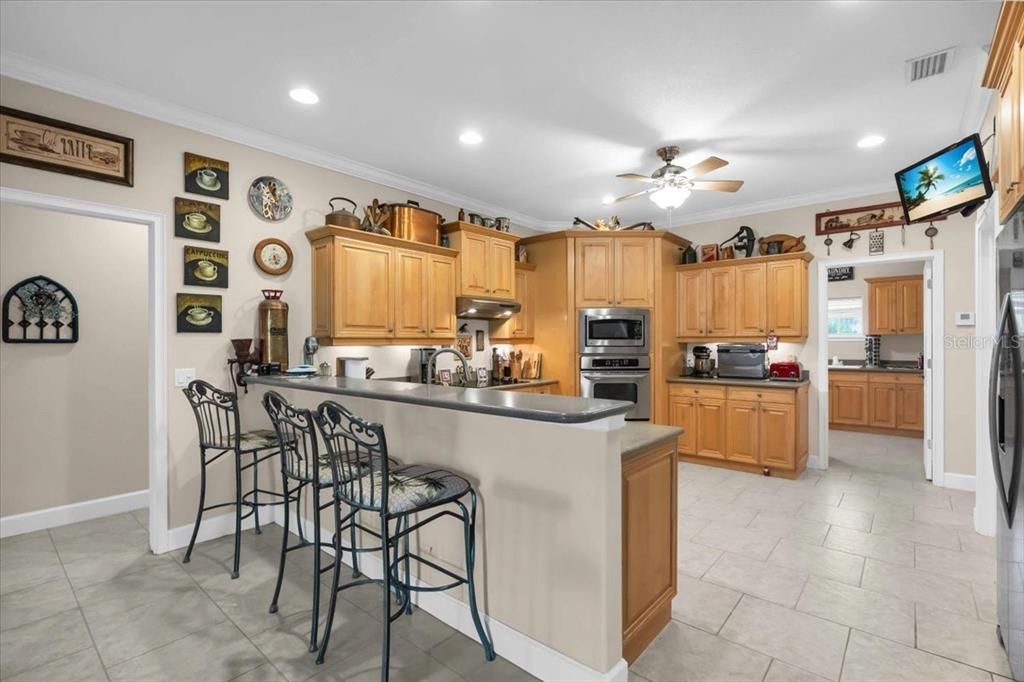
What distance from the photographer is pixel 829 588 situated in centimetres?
260

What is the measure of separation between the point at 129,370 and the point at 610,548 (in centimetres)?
431

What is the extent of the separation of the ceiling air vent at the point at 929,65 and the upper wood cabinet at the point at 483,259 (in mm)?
3277

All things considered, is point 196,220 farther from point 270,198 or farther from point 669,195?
point 669,195

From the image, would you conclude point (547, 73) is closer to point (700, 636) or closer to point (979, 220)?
point (700, 636)

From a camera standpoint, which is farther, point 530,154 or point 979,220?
point 530,154

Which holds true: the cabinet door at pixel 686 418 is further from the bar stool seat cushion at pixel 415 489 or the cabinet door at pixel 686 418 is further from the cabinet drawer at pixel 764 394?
the bar stool seat cushion at pixel 415 489

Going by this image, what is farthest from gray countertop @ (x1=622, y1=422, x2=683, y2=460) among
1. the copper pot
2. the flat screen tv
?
the copper pot

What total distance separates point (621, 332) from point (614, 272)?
68 centimetres

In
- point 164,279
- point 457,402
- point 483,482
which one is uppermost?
point 164,279

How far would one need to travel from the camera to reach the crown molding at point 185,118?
258 cm

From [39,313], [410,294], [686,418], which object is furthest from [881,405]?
[39,313]

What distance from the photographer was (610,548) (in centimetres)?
174

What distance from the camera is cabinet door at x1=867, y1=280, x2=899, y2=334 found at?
6.91 metres

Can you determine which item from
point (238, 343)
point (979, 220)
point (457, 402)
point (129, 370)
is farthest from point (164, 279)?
point (979, 220)
